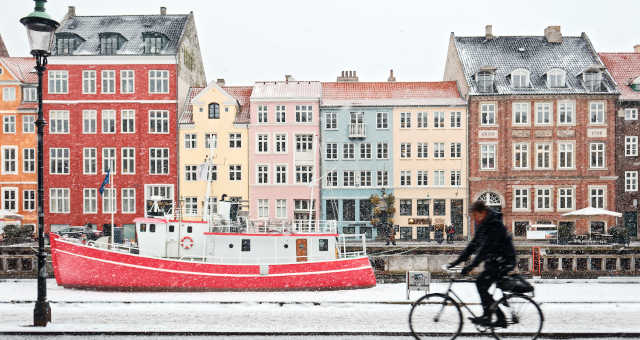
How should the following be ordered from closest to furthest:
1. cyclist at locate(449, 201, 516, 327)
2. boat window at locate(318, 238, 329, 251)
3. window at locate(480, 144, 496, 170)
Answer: cyclist at locate(449, 201, 516, 327) → boat window at locate(318, 238, 329, 251) → window at locate(480, 144, 496, 170)

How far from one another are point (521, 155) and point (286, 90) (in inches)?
670

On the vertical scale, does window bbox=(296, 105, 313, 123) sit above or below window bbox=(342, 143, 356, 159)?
above

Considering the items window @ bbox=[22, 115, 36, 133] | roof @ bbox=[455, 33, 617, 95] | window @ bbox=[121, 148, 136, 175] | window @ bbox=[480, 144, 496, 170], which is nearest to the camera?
window @ bbox=[480, 144, 496, 170]

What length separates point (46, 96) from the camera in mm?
42219

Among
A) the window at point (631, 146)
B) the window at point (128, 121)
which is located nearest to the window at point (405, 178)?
the window at point (631, 146)

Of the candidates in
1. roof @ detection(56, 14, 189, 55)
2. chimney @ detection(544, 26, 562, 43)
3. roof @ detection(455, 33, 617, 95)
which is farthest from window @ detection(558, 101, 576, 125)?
roof @ detection(56, 14, 189, 55)

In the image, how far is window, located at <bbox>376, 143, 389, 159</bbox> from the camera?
42.2m

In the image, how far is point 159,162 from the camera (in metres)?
42.2

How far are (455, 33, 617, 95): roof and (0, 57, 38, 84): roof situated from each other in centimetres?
3068

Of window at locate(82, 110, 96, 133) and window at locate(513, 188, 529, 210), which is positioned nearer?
window at locate(513, 188, 529, 210)

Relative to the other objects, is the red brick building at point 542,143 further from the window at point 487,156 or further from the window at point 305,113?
the window at point 305,113

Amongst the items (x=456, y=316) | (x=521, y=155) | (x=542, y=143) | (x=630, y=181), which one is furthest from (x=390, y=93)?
(x=456, y=316)

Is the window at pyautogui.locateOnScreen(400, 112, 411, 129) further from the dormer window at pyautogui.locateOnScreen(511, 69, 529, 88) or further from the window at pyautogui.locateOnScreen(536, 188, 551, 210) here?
the window at pyautogui.locateOnScreen(536, 188, 551, 210)

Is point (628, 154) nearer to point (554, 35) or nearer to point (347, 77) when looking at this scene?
point (554, 35)
